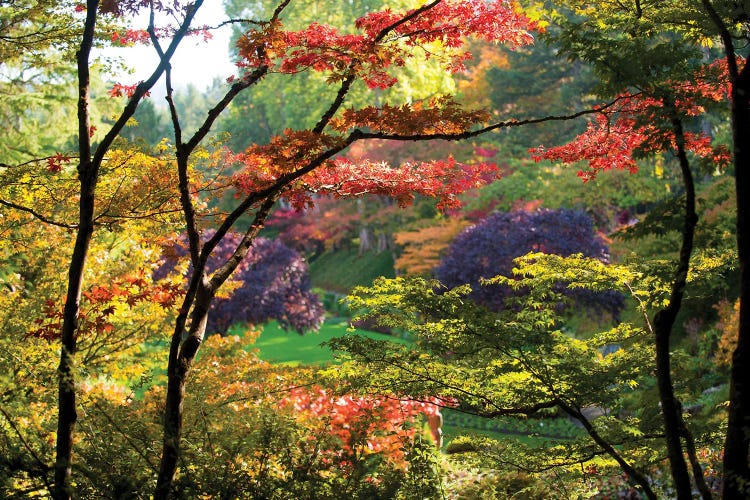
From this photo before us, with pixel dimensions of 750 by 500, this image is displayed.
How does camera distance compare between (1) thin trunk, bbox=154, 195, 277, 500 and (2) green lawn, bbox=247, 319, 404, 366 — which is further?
(2) green lawn, bbox=247, 319, 404, 366

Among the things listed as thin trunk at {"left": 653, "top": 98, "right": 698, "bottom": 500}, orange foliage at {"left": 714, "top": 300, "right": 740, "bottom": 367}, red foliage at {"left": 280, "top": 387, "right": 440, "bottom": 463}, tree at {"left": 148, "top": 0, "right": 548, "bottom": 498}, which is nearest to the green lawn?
red foliage at {"left": 280, "top": 387, "right": 440, "bottom": 463}

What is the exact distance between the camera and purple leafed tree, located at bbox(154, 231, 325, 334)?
16.9 meters

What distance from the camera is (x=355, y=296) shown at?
17.4 ft

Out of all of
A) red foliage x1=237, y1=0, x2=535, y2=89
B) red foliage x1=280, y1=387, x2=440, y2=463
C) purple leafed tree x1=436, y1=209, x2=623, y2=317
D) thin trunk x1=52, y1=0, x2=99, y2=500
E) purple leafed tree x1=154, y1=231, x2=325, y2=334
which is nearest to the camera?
thin trunk x1=52, y1=0, x2=99, y2=500

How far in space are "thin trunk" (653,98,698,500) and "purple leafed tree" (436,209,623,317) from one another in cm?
952

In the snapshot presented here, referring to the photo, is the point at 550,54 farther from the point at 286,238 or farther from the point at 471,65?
the point at 286,238

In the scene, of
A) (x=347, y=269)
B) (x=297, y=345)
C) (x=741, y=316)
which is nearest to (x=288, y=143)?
(x=741, y=316)

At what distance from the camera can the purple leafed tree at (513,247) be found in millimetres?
13906

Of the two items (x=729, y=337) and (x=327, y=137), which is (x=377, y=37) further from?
(x=729, y=337)

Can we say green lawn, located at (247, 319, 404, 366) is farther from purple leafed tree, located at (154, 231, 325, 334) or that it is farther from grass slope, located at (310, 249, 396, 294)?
grass slope, located at (310, 249, 396, 294)

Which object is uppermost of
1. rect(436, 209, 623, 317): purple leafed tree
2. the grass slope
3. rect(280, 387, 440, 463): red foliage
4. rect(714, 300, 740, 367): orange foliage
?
the grass slope

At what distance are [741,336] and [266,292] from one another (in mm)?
14056

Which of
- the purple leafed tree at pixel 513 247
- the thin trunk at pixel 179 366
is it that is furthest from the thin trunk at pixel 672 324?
the purple leafed tree at pixel 513 247

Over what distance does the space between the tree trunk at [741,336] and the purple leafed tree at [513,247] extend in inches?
389
